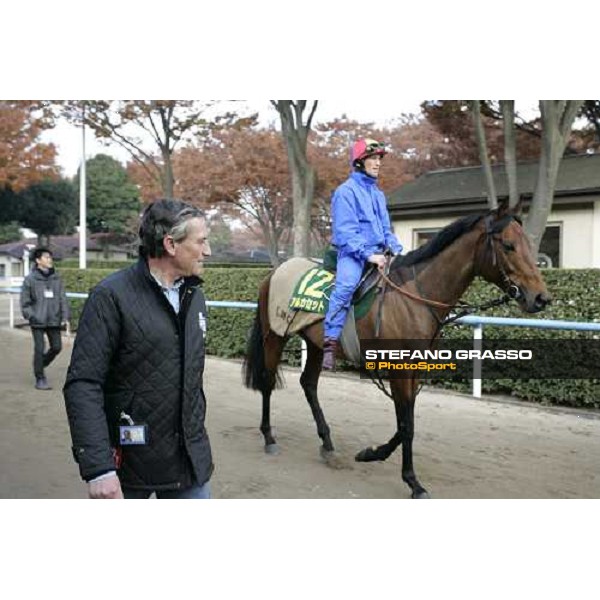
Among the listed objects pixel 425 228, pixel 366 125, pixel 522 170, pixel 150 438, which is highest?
pixel 366 125

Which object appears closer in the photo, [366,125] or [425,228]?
[425,228]

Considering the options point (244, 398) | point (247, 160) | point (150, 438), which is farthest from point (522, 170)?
point (150, 438)

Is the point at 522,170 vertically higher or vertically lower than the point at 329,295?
higher

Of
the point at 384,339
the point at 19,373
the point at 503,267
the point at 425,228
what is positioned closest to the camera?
the point at 503,267

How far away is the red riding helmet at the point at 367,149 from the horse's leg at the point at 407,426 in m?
1.61

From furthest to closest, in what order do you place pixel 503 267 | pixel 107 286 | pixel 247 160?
pixel 247 160 < pixel 503 267 < pixel 107 286

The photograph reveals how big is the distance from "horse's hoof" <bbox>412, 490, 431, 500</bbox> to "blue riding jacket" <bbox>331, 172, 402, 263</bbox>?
165 centimetres

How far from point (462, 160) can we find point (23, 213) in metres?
24.3

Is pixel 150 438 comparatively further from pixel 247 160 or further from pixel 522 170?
pixel 247 160

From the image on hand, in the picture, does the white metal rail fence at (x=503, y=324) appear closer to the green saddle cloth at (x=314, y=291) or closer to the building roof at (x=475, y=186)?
the green saddle cloth at (x=314, y=291)

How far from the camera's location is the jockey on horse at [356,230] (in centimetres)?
449

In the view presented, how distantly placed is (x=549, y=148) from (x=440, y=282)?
4.74 m

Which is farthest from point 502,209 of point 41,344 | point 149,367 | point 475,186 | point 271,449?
point 475,186

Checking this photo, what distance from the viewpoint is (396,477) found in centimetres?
461
